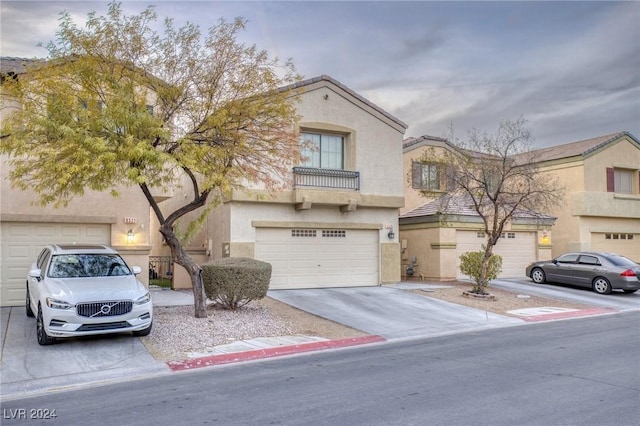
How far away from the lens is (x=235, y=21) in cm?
1209

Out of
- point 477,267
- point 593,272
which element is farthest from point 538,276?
point 477,267

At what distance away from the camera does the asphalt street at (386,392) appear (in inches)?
235

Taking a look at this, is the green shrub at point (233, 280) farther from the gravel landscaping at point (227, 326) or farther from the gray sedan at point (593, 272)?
the gray sedan at point (593, 272)

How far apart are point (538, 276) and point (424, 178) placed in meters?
6.51

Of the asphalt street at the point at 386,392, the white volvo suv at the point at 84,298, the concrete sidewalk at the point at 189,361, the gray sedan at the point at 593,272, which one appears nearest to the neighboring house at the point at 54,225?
the concrete sidewalk at the point at 189,361

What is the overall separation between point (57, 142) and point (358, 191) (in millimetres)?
11507

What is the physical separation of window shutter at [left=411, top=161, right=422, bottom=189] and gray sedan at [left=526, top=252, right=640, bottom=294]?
246 inches

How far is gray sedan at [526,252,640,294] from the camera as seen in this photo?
758 inches

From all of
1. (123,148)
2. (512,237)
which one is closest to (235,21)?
(123,148)

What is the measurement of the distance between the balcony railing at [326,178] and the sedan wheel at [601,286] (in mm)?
10047

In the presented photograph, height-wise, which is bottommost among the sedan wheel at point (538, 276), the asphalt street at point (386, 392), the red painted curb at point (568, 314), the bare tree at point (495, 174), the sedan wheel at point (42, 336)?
the red painted curb at point (568, 314)

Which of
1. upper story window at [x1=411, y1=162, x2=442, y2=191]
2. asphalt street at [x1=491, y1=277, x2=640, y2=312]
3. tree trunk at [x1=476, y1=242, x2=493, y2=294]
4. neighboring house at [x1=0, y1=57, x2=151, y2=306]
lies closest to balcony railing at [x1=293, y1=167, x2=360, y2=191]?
upper story window at [x1=411, y1=162, x2=442, y2=191]

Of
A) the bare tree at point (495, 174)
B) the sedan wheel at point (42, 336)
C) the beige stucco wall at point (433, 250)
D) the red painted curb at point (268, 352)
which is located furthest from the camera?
the beige stucco wall at point (433, 250)

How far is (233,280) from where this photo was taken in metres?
13.0
